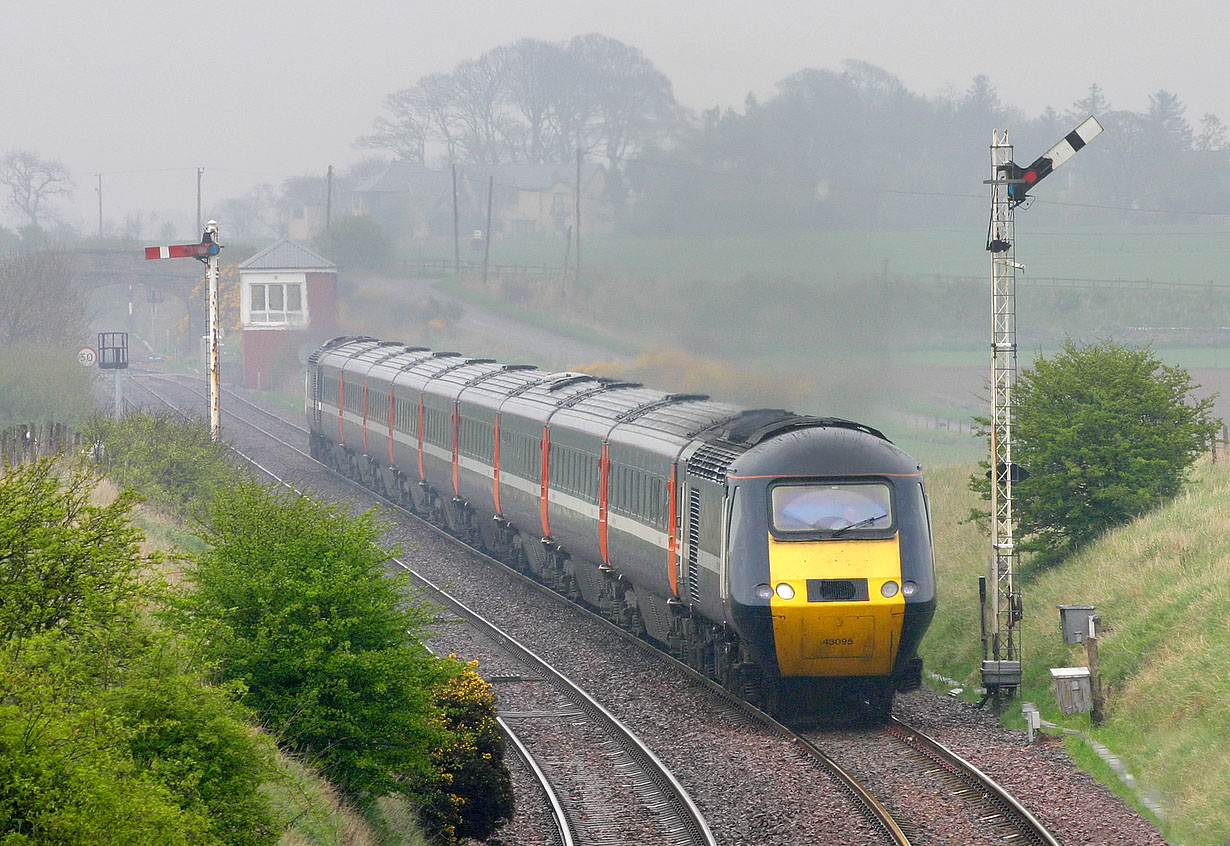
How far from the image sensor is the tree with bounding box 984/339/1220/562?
23.6 meters

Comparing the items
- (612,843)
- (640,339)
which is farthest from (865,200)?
(612,843)

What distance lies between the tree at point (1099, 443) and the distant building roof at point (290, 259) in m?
53.1

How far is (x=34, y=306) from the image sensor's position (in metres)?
62.2

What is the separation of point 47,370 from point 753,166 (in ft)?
79.7

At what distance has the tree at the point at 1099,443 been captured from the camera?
23.6 metres

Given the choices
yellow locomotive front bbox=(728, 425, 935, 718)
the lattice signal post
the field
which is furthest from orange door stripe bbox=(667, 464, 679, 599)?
the field

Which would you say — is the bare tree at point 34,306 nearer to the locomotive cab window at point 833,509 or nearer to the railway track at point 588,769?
the railway track at point 588,769

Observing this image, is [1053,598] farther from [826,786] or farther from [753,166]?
[753,166]

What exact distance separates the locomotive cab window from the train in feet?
0.05

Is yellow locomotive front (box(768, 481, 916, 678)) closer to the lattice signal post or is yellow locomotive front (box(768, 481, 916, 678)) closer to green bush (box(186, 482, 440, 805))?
the lattice signal post

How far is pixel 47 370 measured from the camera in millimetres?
49656

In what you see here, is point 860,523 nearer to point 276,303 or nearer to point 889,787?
point 889,787

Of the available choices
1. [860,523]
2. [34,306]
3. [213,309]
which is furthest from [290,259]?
[860,523]

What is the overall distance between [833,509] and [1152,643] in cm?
493
